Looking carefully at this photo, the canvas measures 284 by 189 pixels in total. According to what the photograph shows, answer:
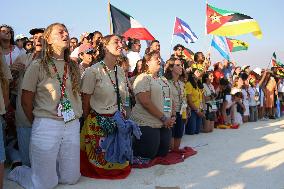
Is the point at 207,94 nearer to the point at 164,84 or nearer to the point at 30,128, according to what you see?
the point at 164,84

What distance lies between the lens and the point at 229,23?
11.5 m

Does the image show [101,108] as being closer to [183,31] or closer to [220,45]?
[183,31]

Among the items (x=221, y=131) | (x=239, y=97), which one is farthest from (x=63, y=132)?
(x=239, y=97)

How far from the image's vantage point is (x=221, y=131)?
9844mm

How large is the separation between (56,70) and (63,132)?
2.53ft

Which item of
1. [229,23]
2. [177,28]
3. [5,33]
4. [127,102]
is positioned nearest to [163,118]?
[127,102]

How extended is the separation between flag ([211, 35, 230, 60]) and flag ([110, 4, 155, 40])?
17.0 ft

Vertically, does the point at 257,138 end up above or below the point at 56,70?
below

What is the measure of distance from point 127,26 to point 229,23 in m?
4.07

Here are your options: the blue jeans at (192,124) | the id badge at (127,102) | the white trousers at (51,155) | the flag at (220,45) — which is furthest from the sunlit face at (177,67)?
the flag at (220,45)

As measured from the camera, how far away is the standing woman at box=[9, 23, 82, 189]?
432cm

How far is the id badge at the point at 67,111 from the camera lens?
14.5 ft

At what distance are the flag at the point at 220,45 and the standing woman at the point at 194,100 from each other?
4387mm

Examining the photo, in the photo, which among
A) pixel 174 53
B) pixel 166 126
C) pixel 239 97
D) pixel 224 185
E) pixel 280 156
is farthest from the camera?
pixel 239 97
